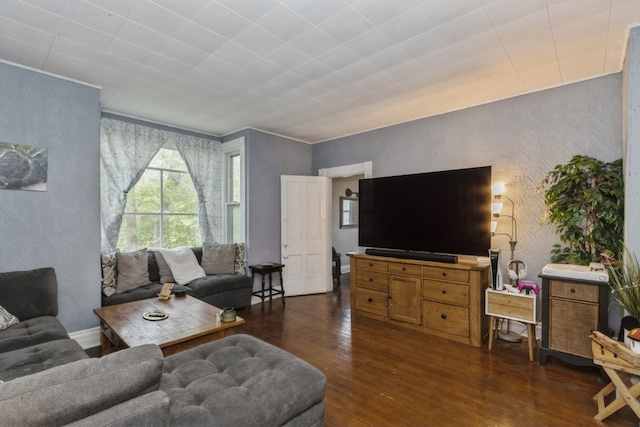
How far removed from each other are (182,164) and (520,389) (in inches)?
191

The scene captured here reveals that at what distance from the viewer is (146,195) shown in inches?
171

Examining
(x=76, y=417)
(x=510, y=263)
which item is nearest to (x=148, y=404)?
(x=76, y=417)

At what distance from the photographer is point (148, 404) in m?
1.06

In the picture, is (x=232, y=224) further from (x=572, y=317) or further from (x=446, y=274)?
(x=572, y=317)

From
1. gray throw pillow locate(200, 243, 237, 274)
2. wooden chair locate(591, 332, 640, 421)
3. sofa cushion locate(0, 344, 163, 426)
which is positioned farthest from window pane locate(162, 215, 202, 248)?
wooden chair locate(591, 332, 640, 421)

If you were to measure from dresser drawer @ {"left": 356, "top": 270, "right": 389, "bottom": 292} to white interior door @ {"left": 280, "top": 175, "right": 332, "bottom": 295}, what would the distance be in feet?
4.22

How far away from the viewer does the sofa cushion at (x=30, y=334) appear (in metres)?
2.05

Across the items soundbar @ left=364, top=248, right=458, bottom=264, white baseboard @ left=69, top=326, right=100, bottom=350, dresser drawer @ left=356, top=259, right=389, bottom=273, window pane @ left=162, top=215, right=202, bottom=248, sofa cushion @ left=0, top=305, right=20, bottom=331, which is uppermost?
window pane @ left=162, top=215, right=202, bottom=248

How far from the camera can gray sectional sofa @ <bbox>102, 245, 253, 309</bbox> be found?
3.38 m

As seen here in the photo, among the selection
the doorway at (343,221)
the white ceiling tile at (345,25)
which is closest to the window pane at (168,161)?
the doorway at (343,221)

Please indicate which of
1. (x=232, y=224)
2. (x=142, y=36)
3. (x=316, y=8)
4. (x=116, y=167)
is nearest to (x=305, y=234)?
(x=232, y=224)

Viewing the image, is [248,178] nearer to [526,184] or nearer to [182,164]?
[182,164]

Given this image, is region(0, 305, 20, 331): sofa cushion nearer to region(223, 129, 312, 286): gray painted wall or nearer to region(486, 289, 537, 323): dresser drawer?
region(223, 129, 312, 286): gray painted wall

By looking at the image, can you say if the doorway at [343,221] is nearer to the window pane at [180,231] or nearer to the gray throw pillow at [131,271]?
the window pane at [180,231]
